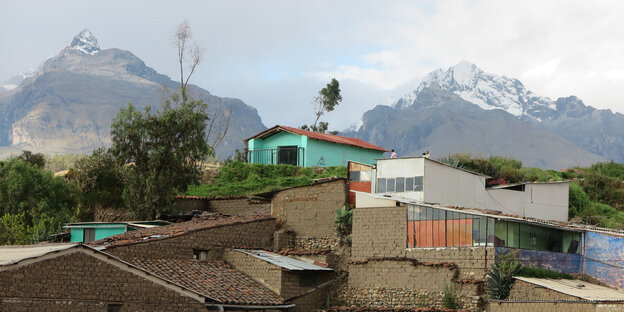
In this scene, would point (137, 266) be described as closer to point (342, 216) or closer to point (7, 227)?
point (342, 216)

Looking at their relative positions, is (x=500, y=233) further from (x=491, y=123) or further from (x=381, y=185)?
(x=491, y=123)

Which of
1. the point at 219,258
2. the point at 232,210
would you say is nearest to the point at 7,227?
the point at 232,210

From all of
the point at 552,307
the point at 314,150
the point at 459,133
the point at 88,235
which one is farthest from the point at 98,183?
the point at 459,133

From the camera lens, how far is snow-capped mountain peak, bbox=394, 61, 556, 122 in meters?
153

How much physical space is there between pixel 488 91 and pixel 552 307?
139897 mm

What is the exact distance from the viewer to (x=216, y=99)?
177 metres

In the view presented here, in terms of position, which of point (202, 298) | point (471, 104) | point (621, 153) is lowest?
point (202, 298)

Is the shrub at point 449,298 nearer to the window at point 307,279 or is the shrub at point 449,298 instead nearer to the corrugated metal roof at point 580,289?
the corrugated metal roof at point 580,289

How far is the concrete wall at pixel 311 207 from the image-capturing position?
28.3 meters

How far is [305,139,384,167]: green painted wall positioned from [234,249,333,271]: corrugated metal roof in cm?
1586

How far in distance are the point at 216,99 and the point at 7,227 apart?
14511cm

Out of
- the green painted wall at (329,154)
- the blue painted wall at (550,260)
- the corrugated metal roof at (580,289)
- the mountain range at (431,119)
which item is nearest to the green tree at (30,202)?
the green painted wall at (329,154)

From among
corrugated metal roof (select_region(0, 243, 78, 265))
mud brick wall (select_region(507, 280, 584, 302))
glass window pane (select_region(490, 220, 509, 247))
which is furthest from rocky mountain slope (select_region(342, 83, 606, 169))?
corrugated metal roof (select_region(0, 243, 78, 265))

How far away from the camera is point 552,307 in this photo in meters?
21.2
